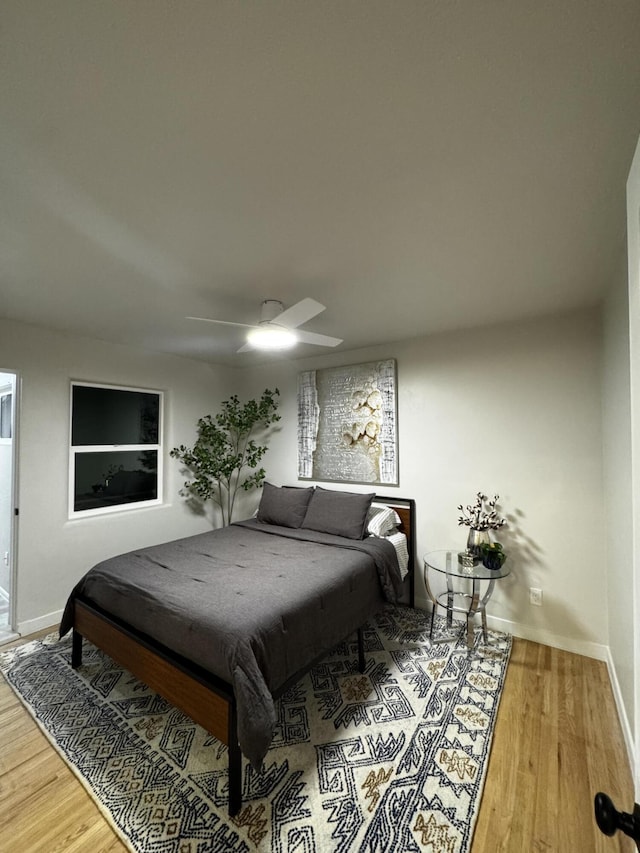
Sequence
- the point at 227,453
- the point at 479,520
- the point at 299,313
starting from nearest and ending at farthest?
1. the point at 299,313
2. the point at 479,520
3. the point at 227,453

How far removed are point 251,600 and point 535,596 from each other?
2187 millimetres

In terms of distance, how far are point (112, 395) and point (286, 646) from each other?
303cm

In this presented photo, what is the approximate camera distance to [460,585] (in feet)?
9.82

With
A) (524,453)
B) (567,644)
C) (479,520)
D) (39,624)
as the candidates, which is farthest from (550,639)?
(39,624)

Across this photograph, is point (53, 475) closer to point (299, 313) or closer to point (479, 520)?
point (299, 313)

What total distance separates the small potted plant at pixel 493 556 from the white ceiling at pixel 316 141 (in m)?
1.82

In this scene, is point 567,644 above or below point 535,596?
below

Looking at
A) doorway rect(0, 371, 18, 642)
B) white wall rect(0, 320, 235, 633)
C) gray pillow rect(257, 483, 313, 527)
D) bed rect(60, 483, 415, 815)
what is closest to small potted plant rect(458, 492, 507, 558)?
bed rect(60, 483, 415, 815)

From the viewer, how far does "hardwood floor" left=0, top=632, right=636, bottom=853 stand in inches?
52.6

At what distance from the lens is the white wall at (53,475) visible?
2857 millimetres

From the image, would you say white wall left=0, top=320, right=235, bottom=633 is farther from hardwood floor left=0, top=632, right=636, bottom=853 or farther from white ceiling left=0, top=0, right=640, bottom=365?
white ceiling left=0, top=0, right=640, bottom=365

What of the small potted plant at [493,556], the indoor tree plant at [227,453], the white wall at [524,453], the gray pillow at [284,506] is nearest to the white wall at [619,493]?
the white wall at [524,453]

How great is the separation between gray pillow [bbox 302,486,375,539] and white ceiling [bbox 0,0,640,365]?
1889 millimetres

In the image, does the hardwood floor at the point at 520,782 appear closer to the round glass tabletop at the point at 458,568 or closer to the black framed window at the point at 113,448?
the round glass tabletop at the point at 458,568
